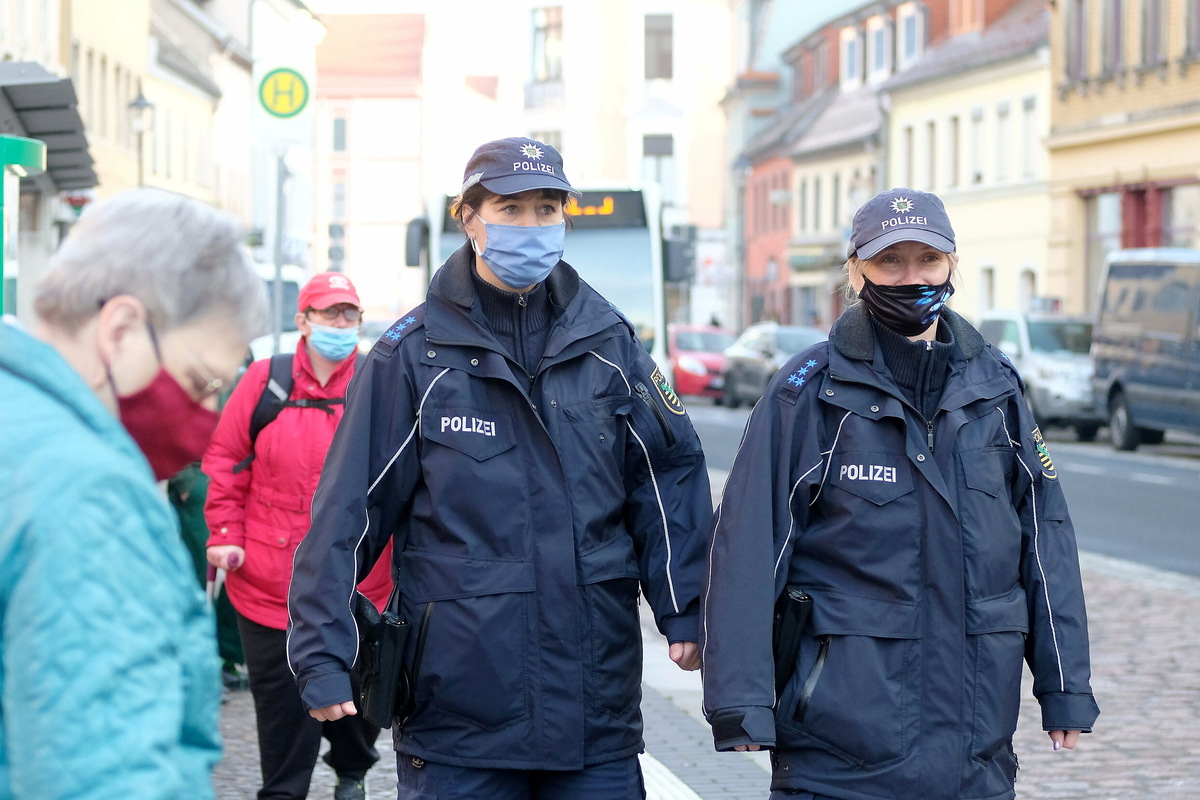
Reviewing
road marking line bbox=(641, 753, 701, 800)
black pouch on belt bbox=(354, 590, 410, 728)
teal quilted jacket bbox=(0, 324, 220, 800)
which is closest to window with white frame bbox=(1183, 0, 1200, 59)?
road marking line bbox=(641, 753, 701, 800)

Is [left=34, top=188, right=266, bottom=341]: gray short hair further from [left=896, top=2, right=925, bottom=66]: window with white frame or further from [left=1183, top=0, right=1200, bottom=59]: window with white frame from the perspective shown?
[left=896, top=2, right=925, bottom=66]: window with white frame

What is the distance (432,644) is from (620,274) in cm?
1437

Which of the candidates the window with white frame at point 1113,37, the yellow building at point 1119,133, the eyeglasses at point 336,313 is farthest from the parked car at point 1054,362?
the eyeglasses at point 336,313

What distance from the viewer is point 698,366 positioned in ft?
128

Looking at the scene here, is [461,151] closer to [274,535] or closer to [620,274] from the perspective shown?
[620,274]

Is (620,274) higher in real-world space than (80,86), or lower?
lower

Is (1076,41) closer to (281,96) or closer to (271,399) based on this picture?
(281,96)

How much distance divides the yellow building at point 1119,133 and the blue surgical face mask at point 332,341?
30.0 metres

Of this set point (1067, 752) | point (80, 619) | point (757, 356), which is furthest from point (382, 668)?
point (757, 356)

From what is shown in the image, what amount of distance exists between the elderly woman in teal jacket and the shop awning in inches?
265

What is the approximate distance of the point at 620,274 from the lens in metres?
18.2

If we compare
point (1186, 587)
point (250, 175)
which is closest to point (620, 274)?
point (1186, 587)

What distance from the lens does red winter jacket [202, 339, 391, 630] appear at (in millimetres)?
5984

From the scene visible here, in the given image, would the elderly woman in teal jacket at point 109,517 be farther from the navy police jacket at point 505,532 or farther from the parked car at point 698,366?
the parked car at point 698,366
